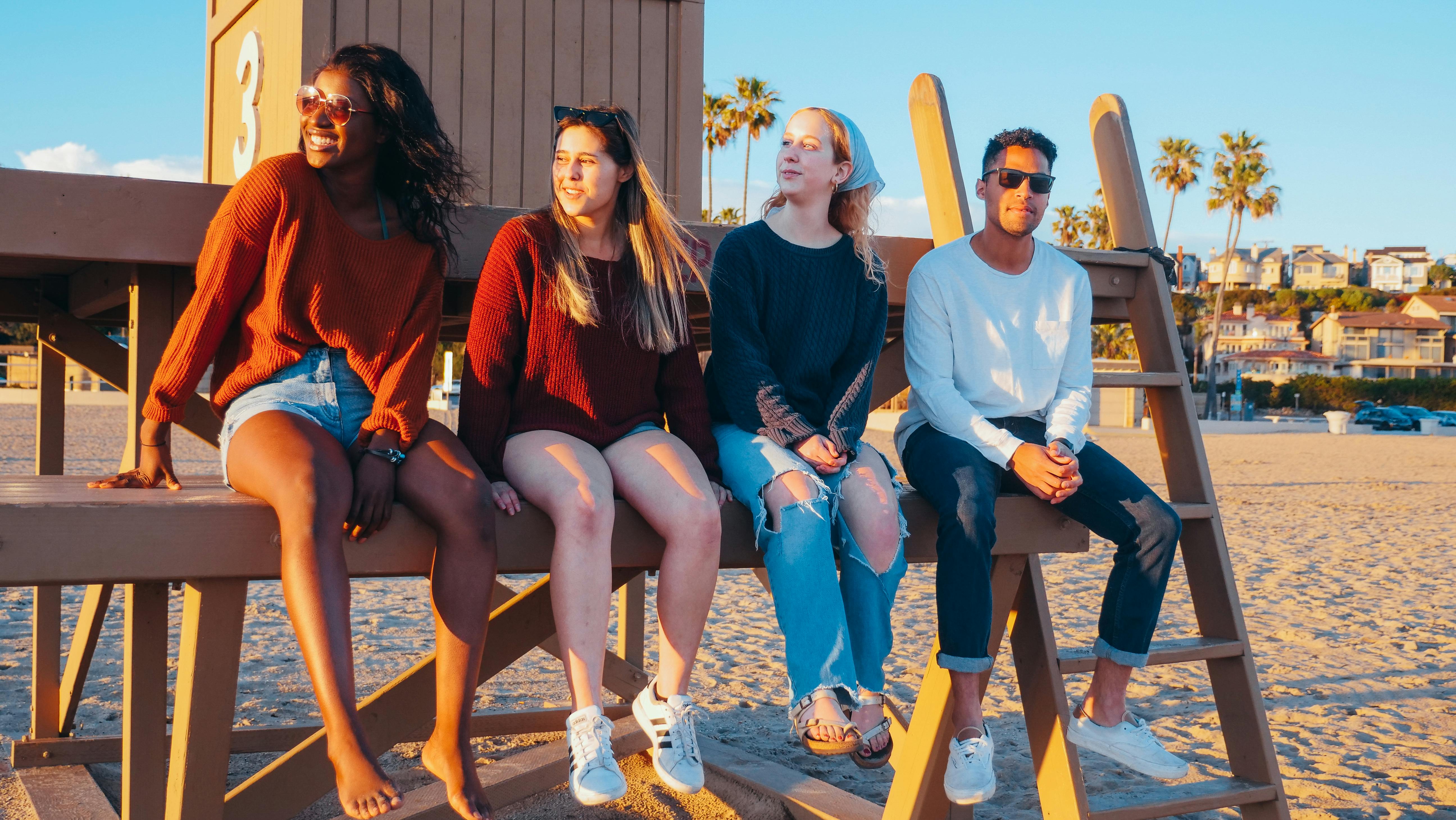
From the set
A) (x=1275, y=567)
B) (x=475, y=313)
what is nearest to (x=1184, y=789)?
(x=475, y=313)

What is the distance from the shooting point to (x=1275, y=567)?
10289 mm

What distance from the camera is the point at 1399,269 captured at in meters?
144

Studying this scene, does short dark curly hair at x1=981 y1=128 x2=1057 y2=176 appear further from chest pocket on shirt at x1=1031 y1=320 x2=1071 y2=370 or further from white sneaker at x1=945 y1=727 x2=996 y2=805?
white sneaker at x1=945 y1=727 x2=996 y2=805

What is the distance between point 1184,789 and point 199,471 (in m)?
13.6

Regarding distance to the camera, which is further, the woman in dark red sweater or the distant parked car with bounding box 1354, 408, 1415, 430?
the distant parked car with bounding box 1354, 408, 1415, 430

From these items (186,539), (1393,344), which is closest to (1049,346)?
(186,539)

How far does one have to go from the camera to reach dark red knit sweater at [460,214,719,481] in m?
2.84

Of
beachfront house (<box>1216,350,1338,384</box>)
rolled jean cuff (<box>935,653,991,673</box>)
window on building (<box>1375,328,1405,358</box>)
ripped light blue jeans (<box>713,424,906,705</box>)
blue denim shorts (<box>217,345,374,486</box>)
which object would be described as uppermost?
window on building (<box>1375,328,1405,358</box>)

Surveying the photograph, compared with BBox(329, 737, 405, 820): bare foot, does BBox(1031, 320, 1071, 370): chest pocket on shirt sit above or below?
above

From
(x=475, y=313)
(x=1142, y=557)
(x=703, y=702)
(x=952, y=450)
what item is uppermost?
(x=475, y=313)

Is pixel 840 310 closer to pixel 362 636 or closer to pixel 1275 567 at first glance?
pixel 362 636

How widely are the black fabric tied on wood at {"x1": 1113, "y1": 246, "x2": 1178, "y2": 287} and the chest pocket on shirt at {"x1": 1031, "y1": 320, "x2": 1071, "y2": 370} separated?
563 millimetres

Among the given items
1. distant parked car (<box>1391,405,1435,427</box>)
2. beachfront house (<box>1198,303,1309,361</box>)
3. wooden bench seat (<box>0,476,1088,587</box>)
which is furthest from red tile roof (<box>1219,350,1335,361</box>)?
wooden bench seat (<box>0,476,1088,587</box>)

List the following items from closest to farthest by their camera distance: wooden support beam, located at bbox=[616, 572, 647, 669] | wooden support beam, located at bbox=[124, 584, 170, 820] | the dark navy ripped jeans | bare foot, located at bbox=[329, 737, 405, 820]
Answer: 1. bare foot, located at bbox=[329, 737, 405, 820]
2. wooden support beam, located at bbox=[124, 584, 170, 820]
3. the dark navy ripped jeans
4. wooden support beam, located at bbox=[616, 572, 647, 669]
